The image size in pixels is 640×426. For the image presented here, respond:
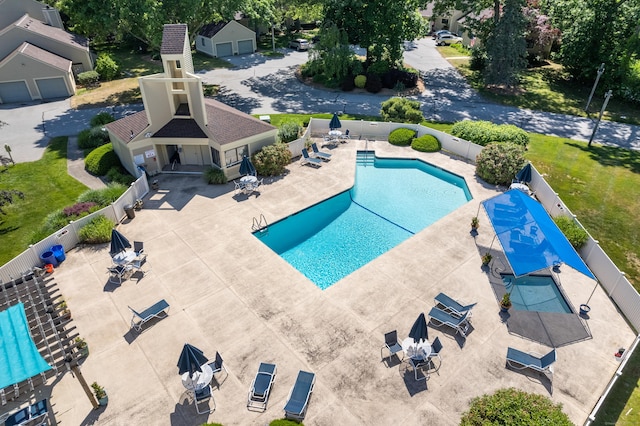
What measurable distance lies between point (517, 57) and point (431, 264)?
3436 cm

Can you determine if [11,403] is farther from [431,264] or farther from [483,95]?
[483,95]

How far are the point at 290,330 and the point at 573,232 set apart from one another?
1509cm

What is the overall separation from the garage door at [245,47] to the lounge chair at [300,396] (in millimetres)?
55086

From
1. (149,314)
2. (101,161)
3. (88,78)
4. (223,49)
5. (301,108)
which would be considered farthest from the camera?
(223,49)

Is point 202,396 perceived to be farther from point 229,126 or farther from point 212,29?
point 212,29

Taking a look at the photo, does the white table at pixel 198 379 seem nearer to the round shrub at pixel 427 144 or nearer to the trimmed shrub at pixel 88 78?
the round shrub at pixel 427 144

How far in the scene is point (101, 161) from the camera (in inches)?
1081

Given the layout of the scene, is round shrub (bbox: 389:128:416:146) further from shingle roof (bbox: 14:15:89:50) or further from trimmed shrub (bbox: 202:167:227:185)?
shingle roof (bbox: 14:15:89:50)

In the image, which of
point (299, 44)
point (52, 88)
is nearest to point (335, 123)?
point (52, 88)

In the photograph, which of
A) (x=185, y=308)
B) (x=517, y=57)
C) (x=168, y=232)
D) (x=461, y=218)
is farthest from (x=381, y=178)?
(x=517, y=57)

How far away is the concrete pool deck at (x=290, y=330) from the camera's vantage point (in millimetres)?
13297

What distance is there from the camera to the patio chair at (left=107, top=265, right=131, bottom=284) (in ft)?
59.9

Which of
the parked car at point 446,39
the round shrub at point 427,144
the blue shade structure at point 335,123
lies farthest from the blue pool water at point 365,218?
the parked car at point 446,39

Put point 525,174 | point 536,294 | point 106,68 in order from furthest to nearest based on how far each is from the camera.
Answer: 1. point 106,68
2. point 525,174
3. point 536,294
